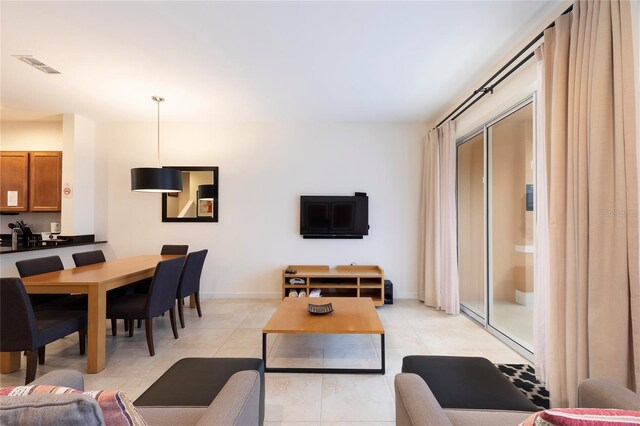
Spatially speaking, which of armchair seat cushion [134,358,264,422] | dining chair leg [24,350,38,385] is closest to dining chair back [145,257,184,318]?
dining chair leg [24,350,38,385]

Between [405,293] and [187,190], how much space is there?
3725 mm

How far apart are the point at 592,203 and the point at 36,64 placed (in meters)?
4.55

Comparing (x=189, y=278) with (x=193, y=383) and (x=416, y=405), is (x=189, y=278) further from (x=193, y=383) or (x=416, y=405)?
(x=416, y=405)

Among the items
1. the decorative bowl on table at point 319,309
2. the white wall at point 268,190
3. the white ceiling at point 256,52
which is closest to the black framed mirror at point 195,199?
the white wall at point 268,190

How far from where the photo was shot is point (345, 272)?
159 inches

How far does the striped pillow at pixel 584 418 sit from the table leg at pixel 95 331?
2.84 m

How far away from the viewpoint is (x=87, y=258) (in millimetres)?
3307

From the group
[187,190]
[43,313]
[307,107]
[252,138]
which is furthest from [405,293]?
[43,313]

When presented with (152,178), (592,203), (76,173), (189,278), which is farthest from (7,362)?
(592,203)

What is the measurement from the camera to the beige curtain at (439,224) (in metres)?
3.60

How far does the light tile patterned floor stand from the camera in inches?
73.5

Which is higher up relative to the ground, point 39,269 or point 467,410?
point 39,269

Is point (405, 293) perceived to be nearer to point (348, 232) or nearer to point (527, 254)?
point (348, 232)

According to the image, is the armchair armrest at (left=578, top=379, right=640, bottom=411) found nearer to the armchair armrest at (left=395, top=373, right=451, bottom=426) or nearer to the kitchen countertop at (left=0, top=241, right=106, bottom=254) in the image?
the armchair armrest at (left=395, top=373, right=451, bottom=426)
